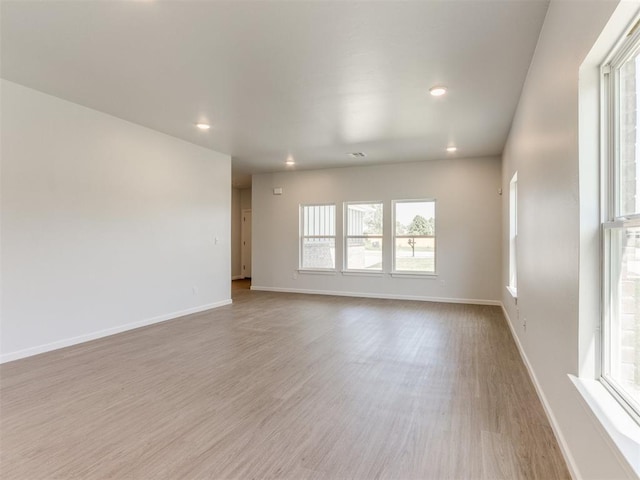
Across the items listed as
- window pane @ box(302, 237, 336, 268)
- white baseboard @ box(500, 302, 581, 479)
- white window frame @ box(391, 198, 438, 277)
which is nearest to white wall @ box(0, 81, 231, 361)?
window pane @ box(302, 237, 336, 268)

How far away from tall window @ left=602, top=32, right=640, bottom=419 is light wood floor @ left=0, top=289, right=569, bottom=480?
76cm

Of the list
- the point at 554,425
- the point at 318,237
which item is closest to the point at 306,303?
the point at 318,237

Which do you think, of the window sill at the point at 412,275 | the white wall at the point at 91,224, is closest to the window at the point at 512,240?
the window sill at the point at 412,275

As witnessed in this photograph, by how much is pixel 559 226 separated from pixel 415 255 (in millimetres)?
5221

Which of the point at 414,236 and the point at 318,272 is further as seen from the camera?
the point at 318,272

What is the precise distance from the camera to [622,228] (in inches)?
57.0

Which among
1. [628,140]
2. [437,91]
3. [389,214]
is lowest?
[628,140]

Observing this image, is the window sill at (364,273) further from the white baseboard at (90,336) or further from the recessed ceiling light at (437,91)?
the recessed ceiling light at (437,91)

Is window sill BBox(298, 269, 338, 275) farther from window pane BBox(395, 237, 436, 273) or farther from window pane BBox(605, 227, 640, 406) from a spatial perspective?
window pane BBox(605, 227, 640, 406)

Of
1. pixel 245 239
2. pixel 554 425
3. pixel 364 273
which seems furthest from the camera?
pixel 245 239

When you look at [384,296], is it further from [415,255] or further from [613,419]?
[613,419]

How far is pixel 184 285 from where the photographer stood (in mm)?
5750

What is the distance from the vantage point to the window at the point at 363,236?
24.8ft

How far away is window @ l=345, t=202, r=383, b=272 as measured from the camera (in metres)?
7.56
